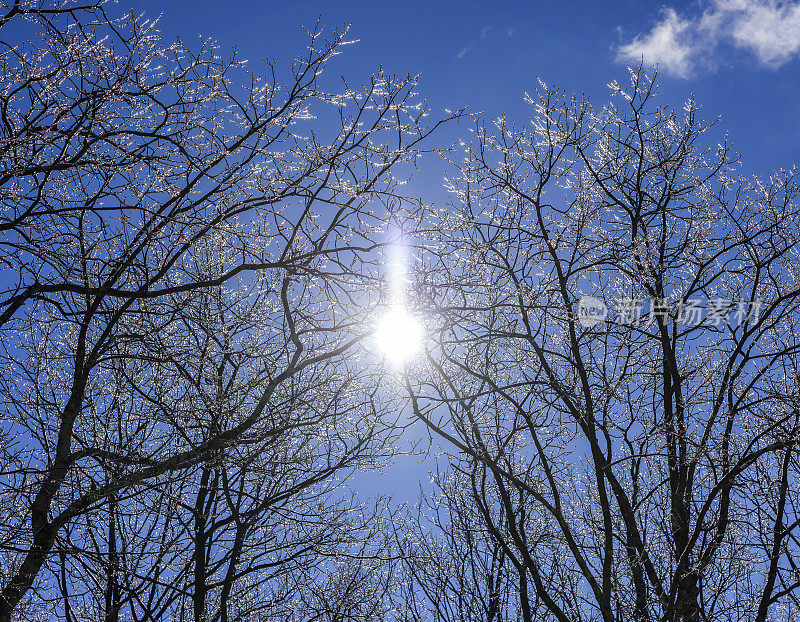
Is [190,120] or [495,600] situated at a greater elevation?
[190,120]

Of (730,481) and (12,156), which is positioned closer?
(12,156)

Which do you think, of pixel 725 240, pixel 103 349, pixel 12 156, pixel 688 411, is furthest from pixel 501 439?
pixel 12 156

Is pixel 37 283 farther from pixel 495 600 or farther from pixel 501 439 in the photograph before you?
pixel 495 600

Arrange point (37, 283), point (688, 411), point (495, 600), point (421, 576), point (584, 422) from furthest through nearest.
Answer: point (421, 576), point (495, 600), point (688, 411), point (584, 422), point (37, 283)

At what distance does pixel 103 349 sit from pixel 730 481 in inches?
186

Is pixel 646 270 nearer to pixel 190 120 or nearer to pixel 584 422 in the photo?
pixel 584 422

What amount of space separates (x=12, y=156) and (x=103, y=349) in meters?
1.86

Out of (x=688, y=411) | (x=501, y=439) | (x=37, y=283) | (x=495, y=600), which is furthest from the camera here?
(x=495, y=600)

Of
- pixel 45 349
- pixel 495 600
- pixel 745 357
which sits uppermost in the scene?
pixel 45 349

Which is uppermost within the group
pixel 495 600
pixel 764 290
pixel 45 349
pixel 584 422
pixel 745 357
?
pixel 45 349

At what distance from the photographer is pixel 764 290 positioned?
569cm

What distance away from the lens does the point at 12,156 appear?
2939 mm

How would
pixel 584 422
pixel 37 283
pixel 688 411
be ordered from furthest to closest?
1. pixel 688 411
2. pixel 584 422
3. pixel 37 283

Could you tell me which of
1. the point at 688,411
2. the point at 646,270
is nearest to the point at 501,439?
the point at 688,411
